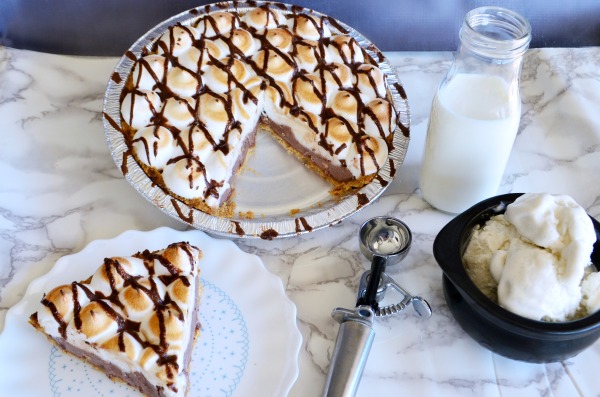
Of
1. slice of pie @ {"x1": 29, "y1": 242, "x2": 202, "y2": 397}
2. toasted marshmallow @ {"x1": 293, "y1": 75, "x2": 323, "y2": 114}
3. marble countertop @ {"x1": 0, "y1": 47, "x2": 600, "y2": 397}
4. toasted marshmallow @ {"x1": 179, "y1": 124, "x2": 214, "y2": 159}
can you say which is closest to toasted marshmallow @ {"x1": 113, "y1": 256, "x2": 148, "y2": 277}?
slice of pie @ {"x1": 29, "y1": 242, "x2": 202, "y2": 397}

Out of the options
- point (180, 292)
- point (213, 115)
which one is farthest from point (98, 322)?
point (213, 115)

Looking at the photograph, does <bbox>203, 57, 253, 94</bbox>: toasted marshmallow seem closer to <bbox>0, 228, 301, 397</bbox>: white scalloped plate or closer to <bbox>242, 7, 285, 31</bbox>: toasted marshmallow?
<bbox>242, 7, 285, 31</bbox>: toasted marshmallow

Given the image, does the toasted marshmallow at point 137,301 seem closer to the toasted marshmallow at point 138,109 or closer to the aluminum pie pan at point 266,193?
the aluminum pie pan at point 266,193

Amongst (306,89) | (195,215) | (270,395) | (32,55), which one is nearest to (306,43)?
(306,89)

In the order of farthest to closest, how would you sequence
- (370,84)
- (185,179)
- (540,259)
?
(370,84), (185,179), (540,259)

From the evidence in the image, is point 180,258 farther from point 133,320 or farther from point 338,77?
point 338,77
